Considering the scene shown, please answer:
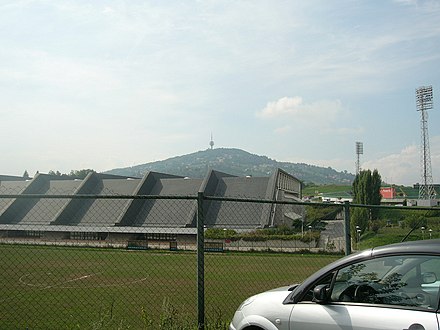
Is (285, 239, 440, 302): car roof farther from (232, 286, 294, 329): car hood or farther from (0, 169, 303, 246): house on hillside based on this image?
(0, 169, 303, 246): house on hillside

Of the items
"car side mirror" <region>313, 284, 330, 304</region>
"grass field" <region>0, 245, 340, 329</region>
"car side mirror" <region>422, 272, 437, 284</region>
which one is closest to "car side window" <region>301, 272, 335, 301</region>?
"car side mirror" <region>313, 284, 330, 304</region>

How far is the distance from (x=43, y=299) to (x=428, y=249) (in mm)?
21551

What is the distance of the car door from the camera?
3869 mm

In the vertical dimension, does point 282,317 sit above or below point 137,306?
above

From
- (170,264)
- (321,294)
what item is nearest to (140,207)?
(170,264)

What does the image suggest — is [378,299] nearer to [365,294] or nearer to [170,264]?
[365,294]

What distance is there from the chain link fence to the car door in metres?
2.47

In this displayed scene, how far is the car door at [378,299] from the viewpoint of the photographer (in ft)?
12.7

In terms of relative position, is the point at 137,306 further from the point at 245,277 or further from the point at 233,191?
the point at 233,191

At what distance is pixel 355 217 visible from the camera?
27609 millimetres

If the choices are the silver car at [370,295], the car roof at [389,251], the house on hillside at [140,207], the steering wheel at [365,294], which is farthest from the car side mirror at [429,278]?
the house on hillside at [140,207]

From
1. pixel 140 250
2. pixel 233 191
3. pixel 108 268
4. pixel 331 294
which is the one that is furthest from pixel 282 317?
pixel 233 191

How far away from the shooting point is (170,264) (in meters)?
31.3

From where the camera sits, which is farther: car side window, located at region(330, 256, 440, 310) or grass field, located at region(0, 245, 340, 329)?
grass field, located at region(0, 245, 340, 329)
